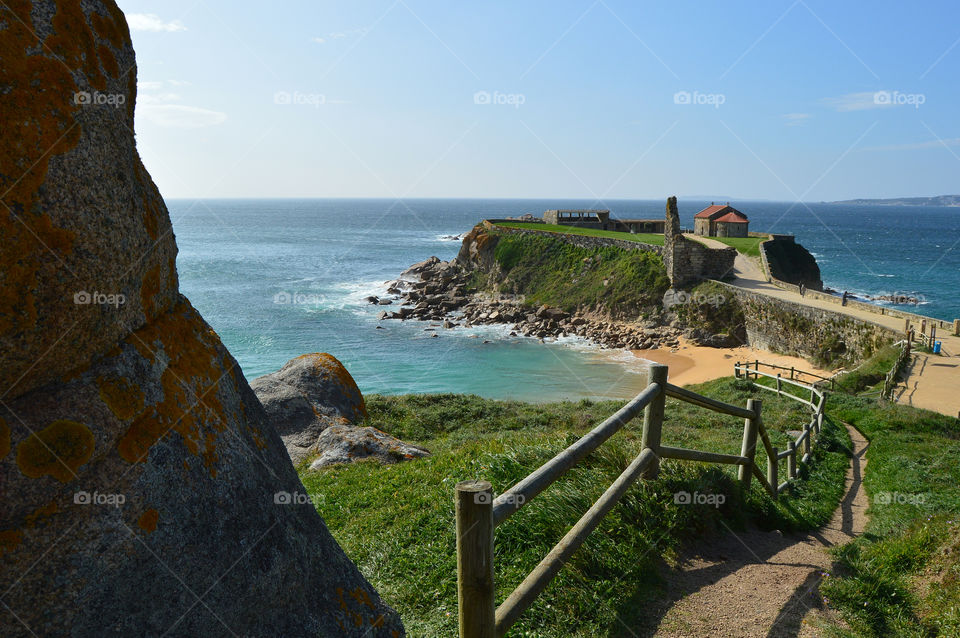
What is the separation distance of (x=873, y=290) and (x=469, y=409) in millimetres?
65395

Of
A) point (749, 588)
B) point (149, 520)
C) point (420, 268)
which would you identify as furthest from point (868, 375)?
point (420, 268)

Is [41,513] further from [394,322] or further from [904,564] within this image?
[394,322]

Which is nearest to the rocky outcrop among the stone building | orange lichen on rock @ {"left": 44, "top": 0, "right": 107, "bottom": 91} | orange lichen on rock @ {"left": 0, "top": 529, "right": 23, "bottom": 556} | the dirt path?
the stone building

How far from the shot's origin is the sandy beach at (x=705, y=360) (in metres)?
31.0

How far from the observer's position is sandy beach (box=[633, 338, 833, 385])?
31.0 metres

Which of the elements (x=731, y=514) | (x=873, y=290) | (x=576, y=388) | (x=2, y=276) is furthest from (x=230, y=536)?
(x=873, y=290)

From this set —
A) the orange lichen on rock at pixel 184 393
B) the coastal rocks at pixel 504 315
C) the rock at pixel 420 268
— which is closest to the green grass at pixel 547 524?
the orange lichen on rock at pixel 184 393

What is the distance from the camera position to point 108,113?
2.46m

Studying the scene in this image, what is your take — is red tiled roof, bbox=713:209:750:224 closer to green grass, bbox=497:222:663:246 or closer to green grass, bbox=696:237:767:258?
green grass, bbox=696:237:767:258

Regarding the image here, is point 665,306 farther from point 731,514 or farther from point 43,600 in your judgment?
point 43,600

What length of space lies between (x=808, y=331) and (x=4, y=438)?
119 ft

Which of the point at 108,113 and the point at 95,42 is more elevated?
the point at 95,42

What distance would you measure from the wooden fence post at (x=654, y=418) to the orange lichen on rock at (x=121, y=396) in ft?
13.4

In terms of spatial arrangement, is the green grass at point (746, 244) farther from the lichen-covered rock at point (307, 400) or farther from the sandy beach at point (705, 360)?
the lichen-covered rock at point (307, 400)
